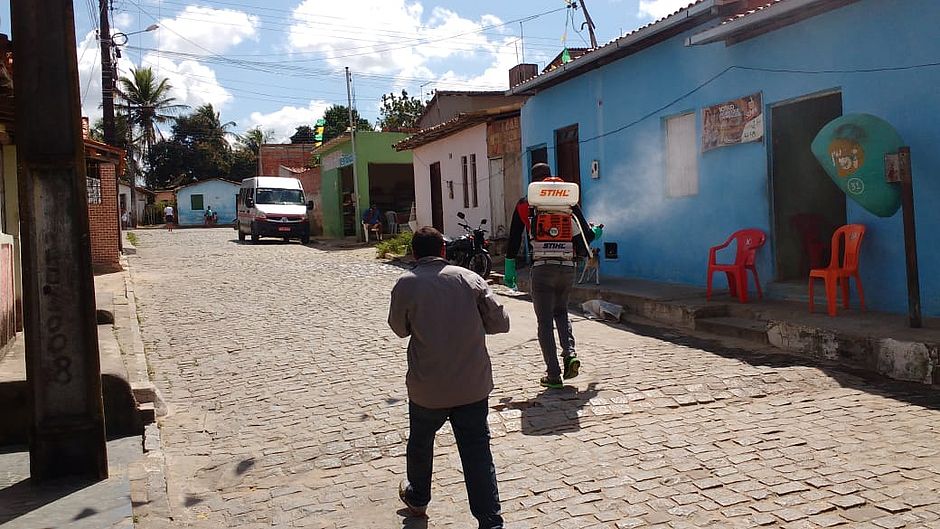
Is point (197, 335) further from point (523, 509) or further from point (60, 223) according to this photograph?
point (523, 509)

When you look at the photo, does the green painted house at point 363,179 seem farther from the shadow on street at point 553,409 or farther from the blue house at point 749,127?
the shadow on street at point 553,409

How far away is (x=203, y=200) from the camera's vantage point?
5522 centimetres

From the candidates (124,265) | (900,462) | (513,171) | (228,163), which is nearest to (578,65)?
(513,171)

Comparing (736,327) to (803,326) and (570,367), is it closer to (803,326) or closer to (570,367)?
(803,326)

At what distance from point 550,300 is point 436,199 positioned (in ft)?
58.9

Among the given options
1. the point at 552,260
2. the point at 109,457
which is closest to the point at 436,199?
the point at 552,260

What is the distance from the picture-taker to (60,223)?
4.32 meters

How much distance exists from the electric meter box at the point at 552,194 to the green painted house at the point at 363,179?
2275 centimetres

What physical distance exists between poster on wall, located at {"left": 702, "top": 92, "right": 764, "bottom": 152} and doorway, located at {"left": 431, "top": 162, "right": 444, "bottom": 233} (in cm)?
1334

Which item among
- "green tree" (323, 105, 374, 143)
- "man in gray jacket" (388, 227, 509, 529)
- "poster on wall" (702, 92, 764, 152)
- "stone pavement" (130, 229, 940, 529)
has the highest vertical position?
"green tree" (323, 105, 374, 143)

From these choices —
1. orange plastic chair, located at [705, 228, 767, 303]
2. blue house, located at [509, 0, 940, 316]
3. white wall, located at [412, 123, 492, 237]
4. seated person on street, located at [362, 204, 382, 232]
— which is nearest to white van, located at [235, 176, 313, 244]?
seated person on street, located at [362, 204, 382, 232]

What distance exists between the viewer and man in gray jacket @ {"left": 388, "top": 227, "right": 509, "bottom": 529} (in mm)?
3867

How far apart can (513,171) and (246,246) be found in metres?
12.4

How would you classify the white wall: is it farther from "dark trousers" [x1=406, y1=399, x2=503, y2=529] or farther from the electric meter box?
"dark trousers" [x1=406, y1=399, x2=503, y2=529]
